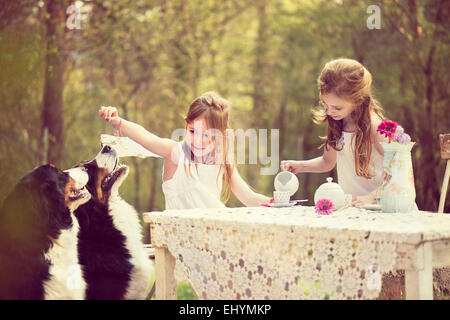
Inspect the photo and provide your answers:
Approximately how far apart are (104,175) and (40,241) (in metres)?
0.58

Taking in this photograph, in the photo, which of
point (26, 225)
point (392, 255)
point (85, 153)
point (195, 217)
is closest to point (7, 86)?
point (85, 153)

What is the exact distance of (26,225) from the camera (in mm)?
2289

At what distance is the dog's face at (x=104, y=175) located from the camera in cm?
273

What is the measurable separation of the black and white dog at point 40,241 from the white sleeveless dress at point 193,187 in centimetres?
76

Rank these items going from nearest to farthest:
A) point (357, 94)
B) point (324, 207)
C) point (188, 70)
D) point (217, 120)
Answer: point (324, 207)
point (357, 94)
point (217, 120)
point (188, 70)

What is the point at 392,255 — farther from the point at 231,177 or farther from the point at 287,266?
the point at 231,177

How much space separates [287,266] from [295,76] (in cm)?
798

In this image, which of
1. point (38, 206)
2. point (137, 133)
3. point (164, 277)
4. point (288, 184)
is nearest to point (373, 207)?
point (288, 184)

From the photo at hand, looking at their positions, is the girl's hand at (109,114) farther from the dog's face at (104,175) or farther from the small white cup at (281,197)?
the small white cup at (281,197)

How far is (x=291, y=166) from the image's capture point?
296 centimetres

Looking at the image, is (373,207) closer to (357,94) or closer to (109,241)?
(357,94)

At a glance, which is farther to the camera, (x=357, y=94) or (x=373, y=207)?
(x=357, y=94)

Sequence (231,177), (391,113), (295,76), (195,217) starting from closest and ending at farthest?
(195,217)
(231,177)
(391,113)
(295,76)

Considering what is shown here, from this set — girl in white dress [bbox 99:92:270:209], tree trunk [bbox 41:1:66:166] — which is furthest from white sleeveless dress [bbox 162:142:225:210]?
tree trunk [bbox 41:1:66:166]
